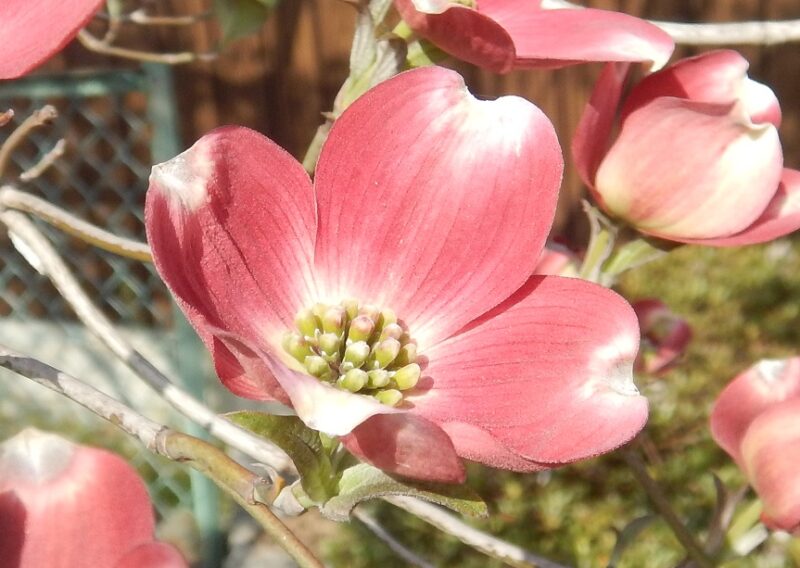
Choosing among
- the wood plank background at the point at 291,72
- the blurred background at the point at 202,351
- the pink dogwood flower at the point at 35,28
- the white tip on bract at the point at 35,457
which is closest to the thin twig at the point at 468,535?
the white tip on bract at the point at 35,457

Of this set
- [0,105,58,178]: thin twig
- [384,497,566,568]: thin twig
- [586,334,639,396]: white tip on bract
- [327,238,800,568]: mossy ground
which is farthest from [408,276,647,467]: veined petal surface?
[327,238,800,568]: mossy ground

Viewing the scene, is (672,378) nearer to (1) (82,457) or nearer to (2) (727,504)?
(2) (727,504)

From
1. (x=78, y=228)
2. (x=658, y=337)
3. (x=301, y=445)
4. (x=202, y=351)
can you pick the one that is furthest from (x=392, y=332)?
(x=202, y=351)

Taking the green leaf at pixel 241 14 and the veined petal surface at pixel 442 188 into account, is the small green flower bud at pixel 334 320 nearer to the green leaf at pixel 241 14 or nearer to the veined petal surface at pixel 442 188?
the veined petal surface at pixel 442 188

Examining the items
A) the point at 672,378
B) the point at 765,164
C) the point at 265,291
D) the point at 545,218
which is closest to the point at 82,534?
the point at 265,291

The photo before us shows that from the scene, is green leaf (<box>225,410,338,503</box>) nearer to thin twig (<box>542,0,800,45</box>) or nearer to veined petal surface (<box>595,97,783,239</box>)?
veined petal surface (<box>595,97,783,239</box>)
